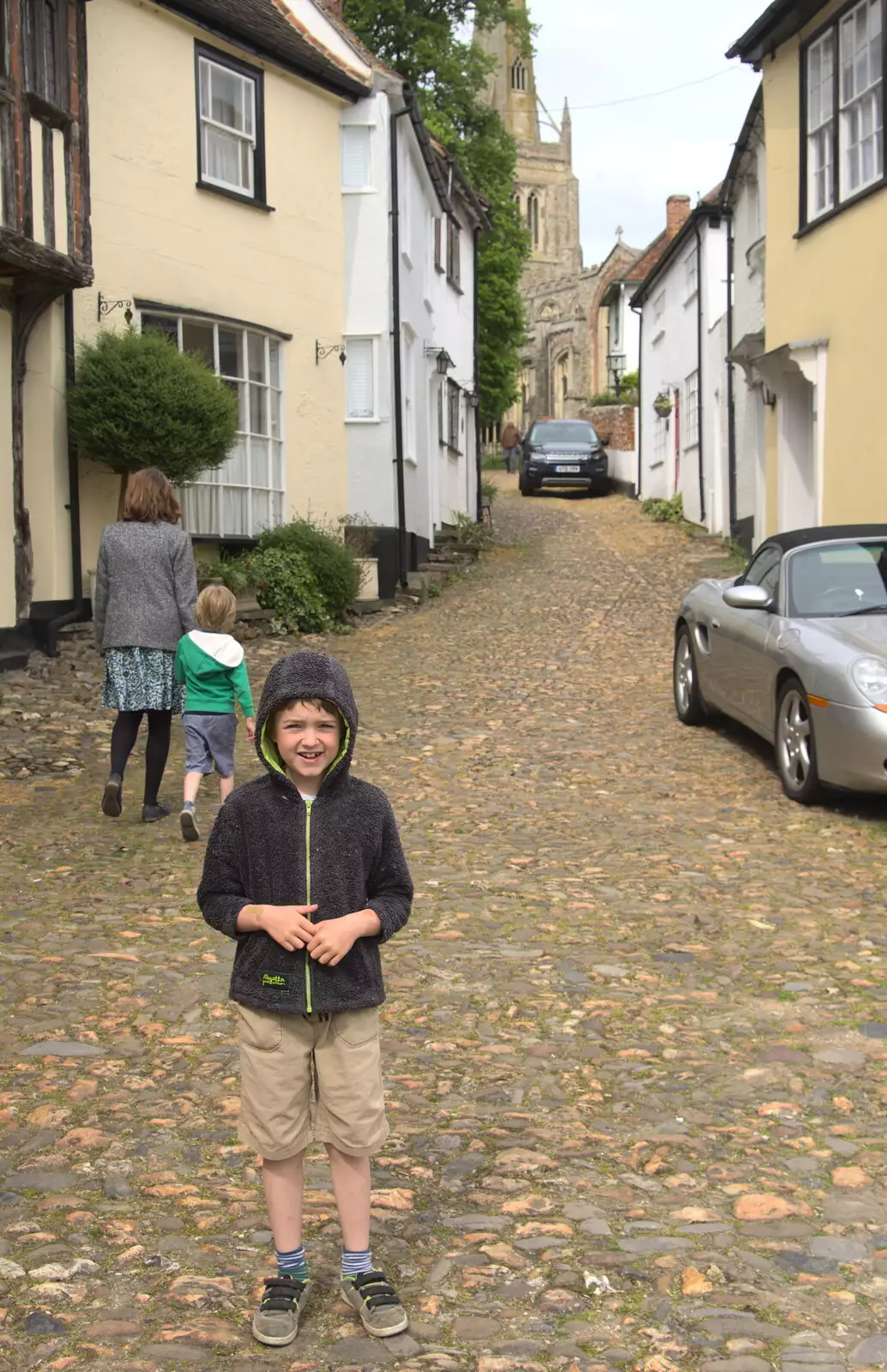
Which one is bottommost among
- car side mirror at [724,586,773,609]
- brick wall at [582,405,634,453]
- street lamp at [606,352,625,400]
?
car side mirror at [724,586,773,609]

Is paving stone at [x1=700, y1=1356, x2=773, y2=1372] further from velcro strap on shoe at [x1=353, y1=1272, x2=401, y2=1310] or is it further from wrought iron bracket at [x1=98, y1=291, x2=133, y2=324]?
wrought iron bracket at [x1=98, y1=291, x2=133, y2=324]

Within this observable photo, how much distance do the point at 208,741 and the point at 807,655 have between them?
131 inches

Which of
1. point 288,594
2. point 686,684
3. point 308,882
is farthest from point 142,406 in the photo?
point 308,882

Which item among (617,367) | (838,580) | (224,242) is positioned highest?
(617,367)

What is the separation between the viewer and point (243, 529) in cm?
1669

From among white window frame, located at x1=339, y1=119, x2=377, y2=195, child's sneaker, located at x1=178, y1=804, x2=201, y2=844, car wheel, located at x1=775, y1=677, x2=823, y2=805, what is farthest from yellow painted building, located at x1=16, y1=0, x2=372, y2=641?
car wheel, located at x1=775, y1=677, x2=823, y2=805

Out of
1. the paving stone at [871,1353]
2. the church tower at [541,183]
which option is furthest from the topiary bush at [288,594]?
the church tower at [541,183]

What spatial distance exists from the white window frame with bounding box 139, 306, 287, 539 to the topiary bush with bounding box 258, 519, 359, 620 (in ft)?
1.34

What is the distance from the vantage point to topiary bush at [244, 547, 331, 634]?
15781 mm

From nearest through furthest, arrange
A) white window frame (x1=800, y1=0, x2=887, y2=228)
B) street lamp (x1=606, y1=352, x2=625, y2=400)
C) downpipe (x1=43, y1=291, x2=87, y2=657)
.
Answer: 1. white window frame (x1=800, y1=0, x2=887, y2=228)
2. downpipe (x1=43, y1=291, x2=87, y2=657)
3. street lamp (x1=606, y1=352, x2=625, y2=400)

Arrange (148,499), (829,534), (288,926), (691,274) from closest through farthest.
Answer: (288,926)
(148,499)
(829,534)
(691,274)

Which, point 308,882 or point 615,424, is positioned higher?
point 615,424

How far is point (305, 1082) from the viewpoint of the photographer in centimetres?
304

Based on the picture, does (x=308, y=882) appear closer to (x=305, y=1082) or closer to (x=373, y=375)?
(x=305, y=1082)
